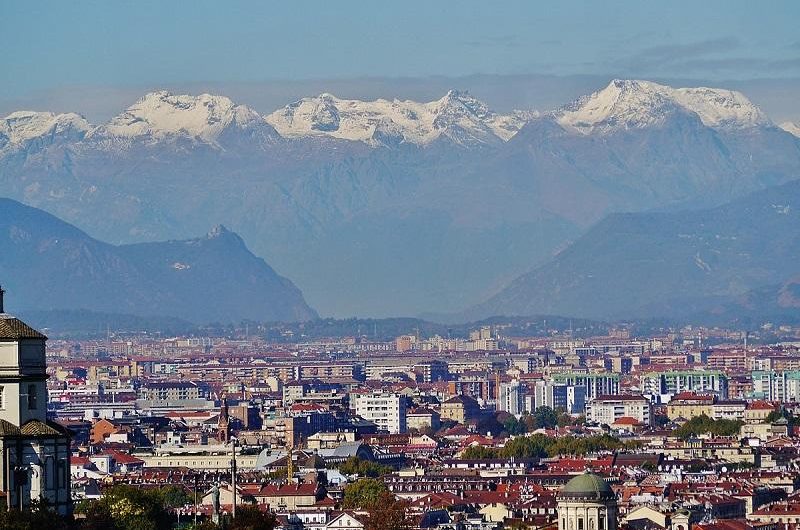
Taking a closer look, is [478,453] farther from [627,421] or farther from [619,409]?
[619,409]

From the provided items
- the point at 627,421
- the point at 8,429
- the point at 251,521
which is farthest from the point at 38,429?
the point at 627,421

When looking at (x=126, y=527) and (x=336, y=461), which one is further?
(x=336, y=461)

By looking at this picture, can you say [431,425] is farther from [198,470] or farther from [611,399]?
[198,470]

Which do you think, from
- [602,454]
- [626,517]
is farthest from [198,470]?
[626,517]

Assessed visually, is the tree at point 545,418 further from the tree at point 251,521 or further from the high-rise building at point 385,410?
the tree at point 251,521

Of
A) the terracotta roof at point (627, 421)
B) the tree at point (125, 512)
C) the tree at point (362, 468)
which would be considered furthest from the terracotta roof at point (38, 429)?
the terracotta roof at point (627, 421)

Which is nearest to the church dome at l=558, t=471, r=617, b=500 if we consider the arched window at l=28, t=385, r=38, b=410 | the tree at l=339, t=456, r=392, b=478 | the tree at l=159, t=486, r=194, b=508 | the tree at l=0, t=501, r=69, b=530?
the tree at l=159, t=486, r=194, b=508
